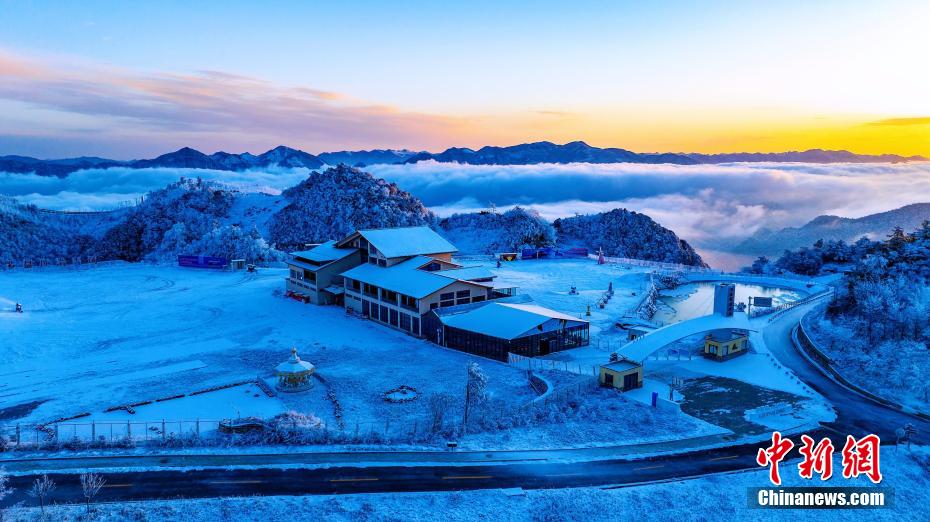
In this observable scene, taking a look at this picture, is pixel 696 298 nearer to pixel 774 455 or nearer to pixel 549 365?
pixel 549 365

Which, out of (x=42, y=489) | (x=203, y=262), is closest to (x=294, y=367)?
(x=42, y=489)

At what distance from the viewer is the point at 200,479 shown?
25.1 metres

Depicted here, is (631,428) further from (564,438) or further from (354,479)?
(354,479)

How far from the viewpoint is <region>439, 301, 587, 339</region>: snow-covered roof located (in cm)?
4381

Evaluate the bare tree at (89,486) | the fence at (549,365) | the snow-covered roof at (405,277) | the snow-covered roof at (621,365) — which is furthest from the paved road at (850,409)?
the bare tree at (89,486)

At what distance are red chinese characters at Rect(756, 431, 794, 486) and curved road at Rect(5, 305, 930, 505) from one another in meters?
0.44

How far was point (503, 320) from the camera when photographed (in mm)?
45625

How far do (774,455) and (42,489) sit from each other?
29.4 m

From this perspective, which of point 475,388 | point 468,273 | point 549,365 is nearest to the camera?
point 475,388

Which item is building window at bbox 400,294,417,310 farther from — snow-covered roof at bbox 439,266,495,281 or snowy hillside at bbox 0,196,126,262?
snowy hillside at bbox 0,196,126,262

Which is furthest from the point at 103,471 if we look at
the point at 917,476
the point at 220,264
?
the point at 220,264

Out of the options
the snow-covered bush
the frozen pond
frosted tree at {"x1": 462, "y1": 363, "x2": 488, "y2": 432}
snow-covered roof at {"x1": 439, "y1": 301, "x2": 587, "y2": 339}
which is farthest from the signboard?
frosted tree at {"x1": 462, "y1": 363, "x2": 488, "y2": 432}

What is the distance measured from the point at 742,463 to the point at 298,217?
11076 centimetres

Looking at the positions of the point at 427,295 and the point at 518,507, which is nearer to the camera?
the point at 518,507
